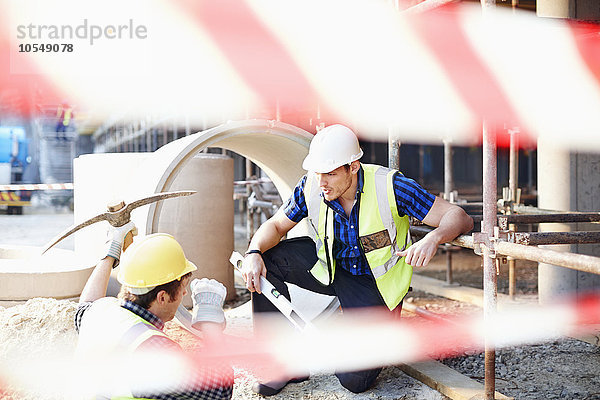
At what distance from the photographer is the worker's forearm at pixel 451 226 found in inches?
113

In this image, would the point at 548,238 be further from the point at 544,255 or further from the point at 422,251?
the point at 422,251

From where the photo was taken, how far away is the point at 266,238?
3404 millimetres

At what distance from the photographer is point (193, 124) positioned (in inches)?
398

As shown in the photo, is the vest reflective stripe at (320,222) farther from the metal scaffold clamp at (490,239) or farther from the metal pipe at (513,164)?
the metal pipe at (513,164)

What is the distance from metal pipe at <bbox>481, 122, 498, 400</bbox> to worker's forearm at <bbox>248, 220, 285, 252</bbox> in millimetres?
1146

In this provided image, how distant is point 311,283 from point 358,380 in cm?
58

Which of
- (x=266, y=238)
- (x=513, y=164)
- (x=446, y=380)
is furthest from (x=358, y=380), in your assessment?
(x=513, y=164)

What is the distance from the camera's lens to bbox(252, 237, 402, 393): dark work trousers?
10.5 feet

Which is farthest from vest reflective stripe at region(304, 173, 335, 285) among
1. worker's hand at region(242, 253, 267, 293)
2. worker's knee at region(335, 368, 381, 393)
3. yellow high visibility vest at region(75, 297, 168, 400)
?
yellow high visibility vest at region(75, 297, 168, 400)

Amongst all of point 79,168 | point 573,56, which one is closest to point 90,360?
point 79,168

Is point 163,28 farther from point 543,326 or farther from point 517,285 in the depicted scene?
point 543,326

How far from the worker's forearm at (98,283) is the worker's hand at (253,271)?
84 cm

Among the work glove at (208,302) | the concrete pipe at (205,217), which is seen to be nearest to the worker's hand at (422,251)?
the work glove at (208,302)

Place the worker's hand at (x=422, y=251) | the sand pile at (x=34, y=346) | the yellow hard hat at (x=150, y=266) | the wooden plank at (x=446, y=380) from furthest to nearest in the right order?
1. the sand pile at (x=34, y=346)
2. the wooden plank at (x=446, y=380)
3. the worker's hand at (x=422, y=251)
4. the yellow hard hat at (x=150, y=266)
